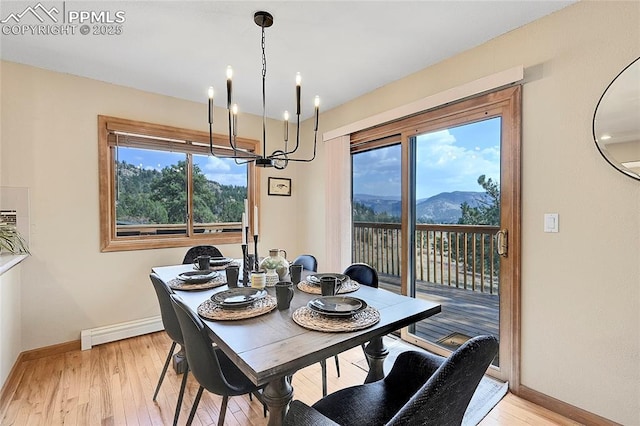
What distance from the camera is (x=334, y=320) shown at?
1.32m

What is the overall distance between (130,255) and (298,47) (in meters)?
2.53

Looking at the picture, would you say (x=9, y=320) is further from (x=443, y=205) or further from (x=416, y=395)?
(x=443, y=205)

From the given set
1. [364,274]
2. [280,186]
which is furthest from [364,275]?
[280,186]

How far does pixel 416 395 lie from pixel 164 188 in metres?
3.26

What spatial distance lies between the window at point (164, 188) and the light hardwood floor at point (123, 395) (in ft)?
3.39

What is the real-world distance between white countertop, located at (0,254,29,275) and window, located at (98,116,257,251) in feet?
1.97

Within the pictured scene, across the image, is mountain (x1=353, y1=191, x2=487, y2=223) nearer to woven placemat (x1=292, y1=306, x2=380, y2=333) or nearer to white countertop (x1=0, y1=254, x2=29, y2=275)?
woven placemat (x1=292, y1=306, x2=380, y2=333)

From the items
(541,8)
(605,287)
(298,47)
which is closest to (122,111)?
(298,47)

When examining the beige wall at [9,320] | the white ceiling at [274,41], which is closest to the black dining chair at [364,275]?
the white ceiling at [274,41]

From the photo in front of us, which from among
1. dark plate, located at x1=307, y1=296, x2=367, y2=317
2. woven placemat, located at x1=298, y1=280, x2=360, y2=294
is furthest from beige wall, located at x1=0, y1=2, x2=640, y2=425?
dark plate, located at x1=307, y1=296, x2=367, y2=317

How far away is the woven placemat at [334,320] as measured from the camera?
124cm

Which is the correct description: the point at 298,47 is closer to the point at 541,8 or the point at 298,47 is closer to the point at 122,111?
the point at 541,8

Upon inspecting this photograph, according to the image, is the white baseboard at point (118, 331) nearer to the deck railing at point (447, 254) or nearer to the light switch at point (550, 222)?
the deck railing at point (447, 254)

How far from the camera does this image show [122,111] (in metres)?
2.94
